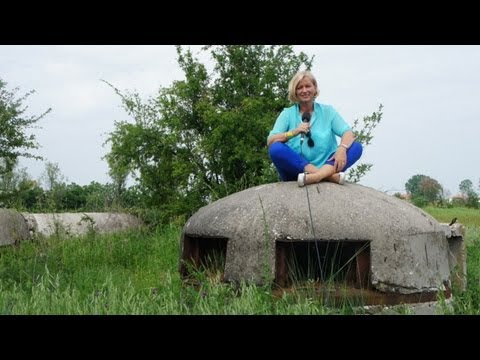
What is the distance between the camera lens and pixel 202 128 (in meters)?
15.7

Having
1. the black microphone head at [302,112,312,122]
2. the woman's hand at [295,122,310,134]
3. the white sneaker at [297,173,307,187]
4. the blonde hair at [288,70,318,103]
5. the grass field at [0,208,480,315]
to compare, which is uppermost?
the blonde hair at [288,70,318,103]

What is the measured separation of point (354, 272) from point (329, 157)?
45.5 inches

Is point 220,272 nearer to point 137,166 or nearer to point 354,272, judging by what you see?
point 354,272

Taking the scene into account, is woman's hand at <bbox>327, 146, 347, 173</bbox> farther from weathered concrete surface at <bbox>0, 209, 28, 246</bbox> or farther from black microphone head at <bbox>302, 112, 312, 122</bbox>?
weathered concrete surface at <bbox>0, 209, 28, 246</bbox>

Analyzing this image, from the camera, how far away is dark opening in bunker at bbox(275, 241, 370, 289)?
538 centimetres

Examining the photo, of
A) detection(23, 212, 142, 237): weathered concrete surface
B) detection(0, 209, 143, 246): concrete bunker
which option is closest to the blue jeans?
detection(0, 209, 143, 246): concrete bunker

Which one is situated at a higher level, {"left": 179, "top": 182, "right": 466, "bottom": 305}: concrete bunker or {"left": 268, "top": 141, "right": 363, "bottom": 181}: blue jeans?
{"left": 268, "top": 141, "right": 363, "bottom": 181}: blue jeans

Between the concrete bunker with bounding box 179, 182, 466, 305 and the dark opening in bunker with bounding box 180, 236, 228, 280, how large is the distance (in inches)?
5.0

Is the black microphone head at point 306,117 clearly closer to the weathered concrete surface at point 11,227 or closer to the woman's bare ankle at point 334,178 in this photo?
the woman's bare ankle at point 334,178

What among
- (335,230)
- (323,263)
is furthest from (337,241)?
(323,263)

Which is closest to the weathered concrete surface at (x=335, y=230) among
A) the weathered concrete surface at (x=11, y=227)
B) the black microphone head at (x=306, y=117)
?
the black microphone head at (x=306, y=117)

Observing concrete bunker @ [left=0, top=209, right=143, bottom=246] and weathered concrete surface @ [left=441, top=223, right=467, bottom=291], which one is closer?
weathered concrete surface @ [left=441, top=223, right=467, bottom=291]
